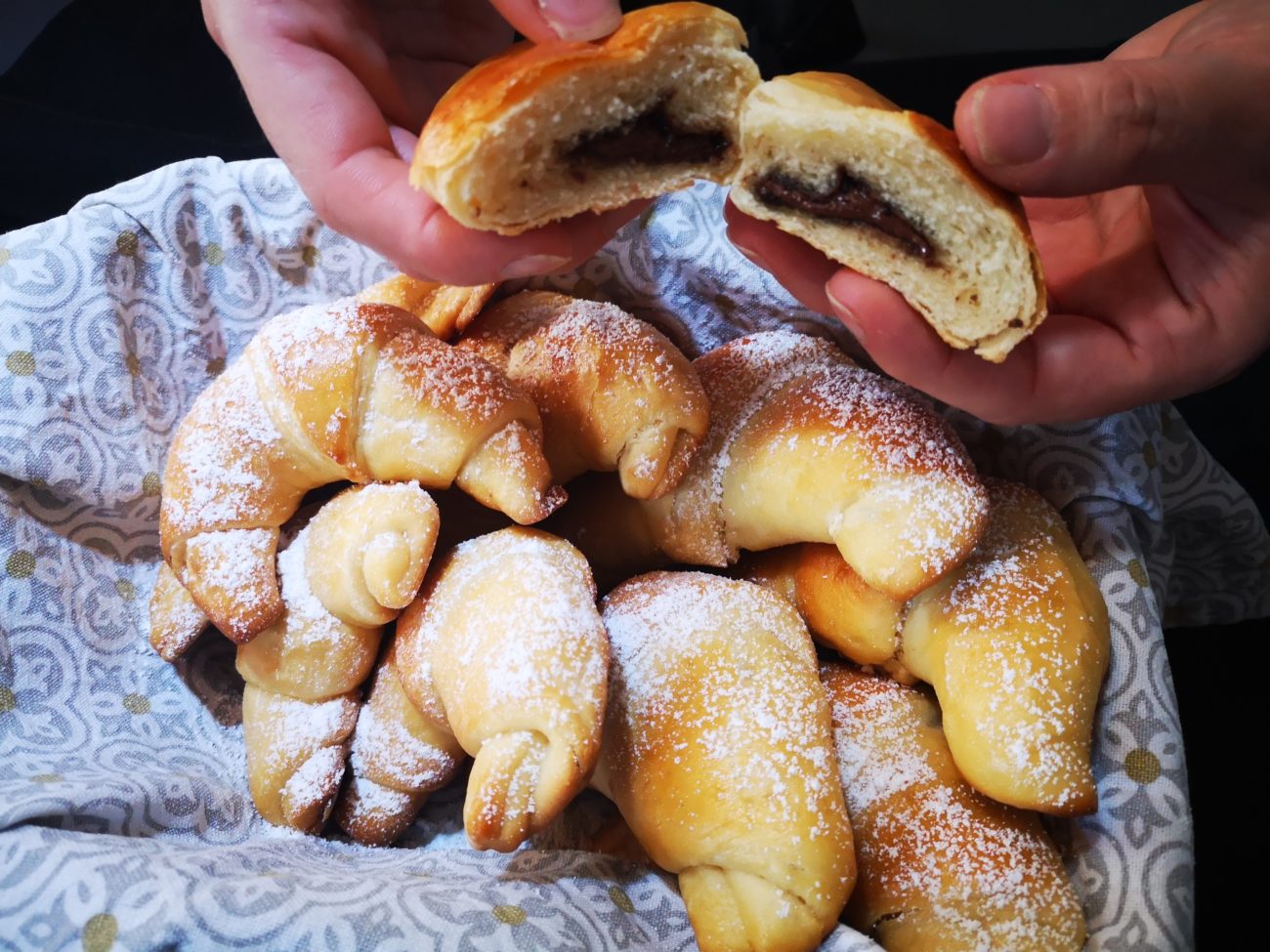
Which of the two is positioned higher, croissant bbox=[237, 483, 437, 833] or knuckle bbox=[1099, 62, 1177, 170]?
knuckle bbox=[1099, 62, 1177, 170]

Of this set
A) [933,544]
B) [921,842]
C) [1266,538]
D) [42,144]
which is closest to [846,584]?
[933,544]

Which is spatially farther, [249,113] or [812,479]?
[249,113]

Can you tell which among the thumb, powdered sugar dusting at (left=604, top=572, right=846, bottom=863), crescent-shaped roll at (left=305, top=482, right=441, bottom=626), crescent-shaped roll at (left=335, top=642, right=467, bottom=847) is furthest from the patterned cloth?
the thumb

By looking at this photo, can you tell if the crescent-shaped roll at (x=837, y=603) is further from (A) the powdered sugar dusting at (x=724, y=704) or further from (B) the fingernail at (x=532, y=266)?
(B) the fingernail at (x=532, y=266)

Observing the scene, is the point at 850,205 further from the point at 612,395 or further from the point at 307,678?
the point at 307,678

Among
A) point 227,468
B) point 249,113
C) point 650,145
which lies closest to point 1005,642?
point 650,145

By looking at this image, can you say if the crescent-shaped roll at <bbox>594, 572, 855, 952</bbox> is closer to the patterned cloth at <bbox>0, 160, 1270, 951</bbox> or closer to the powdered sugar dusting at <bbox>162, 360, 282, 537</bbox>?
the patterned cloth at <bbox>0, 160, 1270, 951</bbox>

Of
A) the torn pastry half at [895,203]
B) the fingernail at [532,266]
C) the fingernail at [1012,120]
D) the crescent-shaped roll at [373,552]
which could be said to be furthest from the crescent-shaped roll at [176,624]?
the fingernail at [1012,120]
